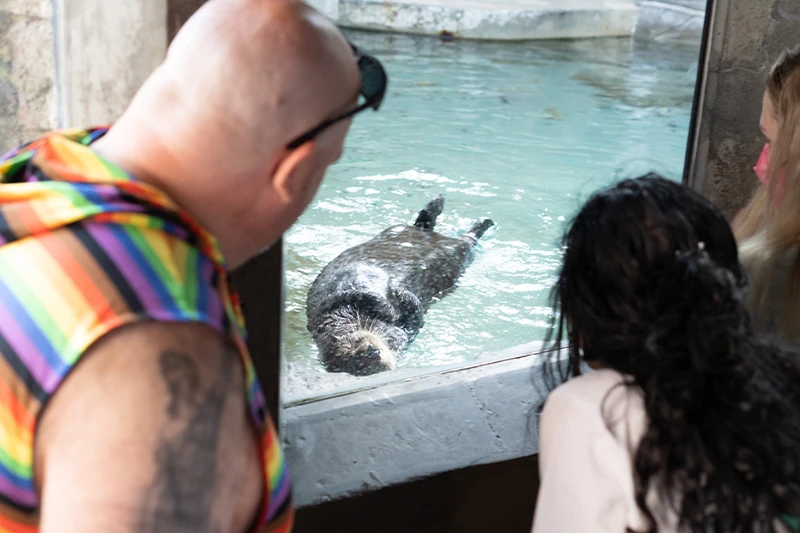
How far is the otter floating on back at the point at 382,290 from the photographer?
163 inches

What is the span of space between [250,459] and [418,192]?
5.62 meters

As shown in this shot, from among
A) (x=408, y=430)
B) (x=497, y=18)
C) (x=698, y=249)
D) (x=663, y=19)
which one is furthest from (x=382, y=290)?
(x=663, y=19)

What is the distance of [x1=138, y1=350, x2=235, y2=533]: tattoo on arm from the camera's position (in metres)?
0.83

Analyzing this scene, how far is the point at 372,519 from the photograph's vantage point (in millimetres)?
1943

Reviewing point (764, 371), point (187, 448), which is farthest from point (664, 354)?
point (187, 448)

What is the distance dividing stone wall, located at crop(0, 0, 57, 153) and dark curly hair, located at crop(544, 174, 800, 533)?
1.07 m

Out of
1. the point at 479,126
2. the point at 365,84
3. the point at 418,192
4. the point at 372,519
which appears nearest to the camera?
the point at 365,84

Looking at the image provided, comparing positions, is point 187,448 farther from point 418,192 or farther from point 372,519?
point 418,192

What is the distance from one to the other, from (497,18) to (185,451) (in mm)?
12698

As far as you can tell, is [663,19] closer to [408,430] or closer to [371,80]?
[408,430]

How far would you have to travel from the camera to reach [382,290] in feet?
16.1

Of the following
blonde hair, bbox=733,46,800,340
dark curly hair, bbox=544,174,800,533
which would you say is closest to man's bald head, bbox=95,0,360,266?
dark curly hair, bbox=544,174,800,533

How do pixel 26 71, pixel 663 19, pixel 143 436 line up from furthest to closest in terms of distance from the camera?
pixel 663 19 < pixel 26 71 < pixel 143 436

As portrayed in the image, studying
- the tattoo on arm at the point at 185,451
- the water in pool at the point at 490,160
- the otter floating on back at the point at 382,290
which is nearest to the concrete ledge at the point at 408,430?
the water in pool at the point at 490,160
